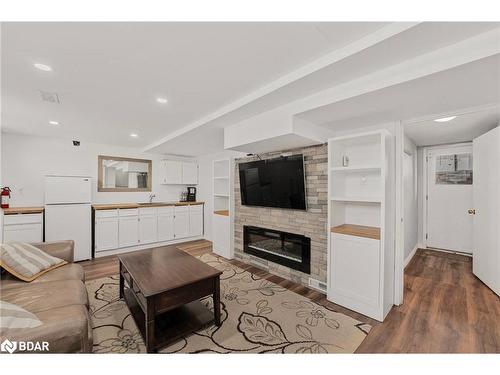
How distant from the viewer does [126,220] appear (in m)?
4.49

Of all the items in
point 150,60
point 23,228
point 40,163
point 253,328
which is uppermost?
point 150,60

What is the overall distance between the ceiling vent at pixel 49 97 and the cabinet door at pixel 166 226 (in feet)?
9.76

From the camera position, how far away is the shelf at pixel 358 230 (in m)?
2.29

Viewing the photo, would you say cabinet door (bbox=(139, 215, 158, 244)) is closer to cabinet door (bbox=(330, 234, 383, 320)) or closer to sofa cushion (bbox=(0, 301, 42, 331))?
sofa cushion (bbox=(0, 301, 42, 331))

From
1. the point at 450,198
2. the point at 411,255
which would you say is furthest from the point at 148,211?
the point at 450,198

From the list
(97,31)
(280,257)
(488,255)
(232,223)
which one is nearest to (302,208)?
(280,257)

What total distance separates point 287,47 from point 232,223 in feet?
10.7

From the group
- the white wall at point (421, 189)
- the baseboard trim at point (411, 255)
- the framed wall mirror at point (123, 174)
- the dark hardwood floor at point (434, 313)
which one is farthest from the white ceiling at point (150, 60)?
the white wall at point (421, 189)

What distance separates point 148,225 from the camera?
479cm

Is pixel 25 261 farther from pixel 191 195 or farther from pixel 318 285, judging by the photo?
pixel 191 195

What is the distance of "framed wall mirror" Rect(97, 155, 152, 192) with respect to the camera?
4.83 metres

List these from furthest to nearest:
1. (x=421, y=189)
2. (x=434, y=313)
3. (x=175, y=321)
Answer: (x=421, y=189), (x=434, y=313), (x=175, y=321)

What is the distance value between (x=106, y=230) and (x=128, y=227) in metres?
0.39

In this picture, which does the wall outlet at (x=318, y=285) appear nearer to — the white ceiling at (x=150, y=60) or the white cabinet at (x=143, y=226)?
the white ceiling at (x=150, y=60)
